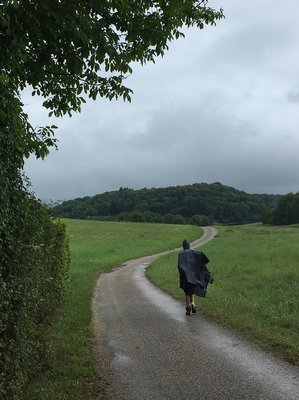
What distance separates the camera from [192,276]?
40.6ft

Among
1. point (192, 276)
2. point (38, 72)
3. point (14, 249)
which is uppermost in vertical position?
point (38, 72)

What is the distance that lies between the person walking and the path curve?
0.51 meters

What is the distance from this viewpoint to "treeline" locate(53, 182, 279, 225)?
4798 inches

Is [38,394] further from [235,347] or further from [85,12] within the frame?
[85,12]

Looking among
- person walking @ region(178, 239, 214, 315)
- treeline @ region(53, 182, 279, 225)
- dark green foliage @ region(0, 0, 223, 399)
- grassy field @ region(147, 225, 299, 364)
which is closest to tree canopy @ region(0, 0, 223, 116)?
dark green foliage @ region(0, 0, 223, 399)

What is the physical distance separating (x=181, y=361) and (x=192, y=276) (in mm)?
4887

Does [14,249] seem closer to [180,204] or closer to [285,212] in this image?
[285,212]

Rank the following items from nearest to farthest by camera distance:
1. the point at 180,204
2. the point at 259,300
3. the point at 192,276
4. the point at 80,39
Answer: the point at 80,39, the point at 192,276, the point at 259,300, the point at 180,204

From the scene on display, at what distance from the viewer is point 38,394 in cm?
600

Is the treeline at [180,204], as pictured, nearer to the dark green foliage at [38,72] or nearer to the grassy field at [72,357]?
the grassy field at [72,357]

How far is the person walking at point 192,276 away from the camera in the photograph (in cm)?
1214

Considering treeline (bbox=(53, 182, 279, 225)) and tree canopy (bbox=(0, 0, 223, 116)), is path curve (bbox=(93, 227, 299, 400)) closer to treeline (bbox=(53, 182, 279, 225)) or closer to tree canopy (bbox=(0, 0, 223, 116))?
tree canopy (bbox=(0, 0, 223, 116))

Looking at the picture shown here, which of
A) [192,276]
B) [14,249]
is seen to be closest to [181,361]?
[14,249]

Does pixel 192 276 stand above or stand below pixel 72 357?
above
